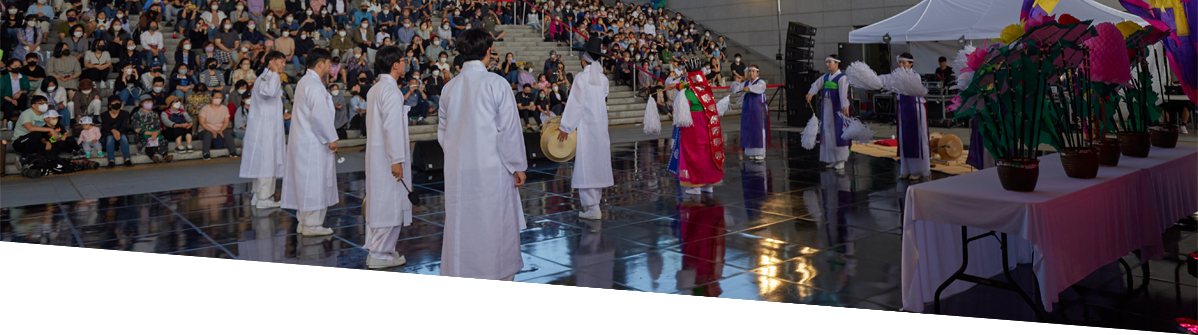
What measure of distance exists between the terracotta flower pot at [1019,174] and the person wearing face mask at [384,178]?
10.9ft

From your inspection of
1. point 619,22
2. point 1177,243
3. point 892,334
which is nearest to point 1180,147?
point 1177,243

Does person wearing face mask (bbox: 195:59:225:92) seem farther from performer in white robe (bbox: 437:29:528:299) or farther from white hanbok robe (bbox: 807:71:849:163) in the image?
performer in white robe (bbox: 437:29:528:299)

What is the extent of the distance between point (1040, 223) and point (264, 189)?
22.0 ft

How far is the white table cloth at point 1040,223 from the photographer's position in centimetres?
334

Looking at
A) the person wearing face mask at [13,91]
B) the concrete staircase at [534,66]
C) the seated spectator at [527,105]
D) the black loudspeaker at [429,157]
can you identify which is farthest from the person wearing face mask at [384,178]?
the seated spectator at [527,105]

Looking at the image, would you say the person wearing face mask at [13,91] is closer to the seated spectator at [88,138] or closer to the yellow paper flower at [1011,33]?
the seated spectator at [88,138]

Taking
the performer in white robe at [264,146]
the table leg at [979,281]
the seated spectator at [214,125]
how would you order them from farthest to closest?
the seated spectator at [214,125] → the performer in white robe at [264,146] → the table leg at [979,281]

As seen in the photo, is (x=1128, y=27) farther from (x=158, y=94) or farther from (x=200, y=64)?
(x=200, y=64)

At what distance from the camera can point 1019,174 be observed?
3.49 metres

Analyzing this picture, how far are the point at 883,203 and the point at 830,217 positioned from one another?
34.4 inches

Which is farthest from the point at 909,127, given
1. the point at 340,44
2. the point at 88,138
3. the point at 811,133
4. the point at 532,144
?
the point at 340,44

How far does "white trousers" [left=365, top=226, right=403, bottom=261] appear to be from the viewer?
521cm

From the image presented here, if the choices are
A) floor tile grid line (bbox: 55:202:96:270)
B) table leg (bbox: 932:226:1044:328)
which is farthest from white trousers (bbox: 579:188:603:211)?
floor tile grid line (bbox: 55:202:96:270)

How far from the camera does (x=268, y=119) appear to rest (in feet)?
25.1
